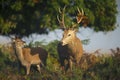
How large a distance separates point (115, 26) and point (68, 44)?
0.53 meters

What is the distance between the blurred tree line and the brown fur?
0.15m

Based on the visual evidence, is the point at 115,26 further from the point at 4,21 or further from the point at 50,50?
the point at 4,21

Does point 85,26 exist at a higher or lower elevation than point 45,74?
higher

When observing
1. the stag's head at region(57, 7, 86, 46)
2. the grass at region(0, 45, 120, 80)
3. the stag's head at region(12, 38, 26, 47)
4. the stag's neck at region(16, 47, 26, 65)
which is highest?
the stag's head at region(57, 7, 86, 46)

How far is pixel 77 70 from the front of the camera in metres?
3.97

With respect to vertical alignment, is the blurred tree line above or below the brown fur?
above

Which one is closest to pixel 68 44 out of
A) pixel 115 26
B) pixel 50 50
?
pixel 50 50

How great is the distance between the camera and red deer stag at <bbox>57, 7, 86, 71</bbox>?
12.8 feet

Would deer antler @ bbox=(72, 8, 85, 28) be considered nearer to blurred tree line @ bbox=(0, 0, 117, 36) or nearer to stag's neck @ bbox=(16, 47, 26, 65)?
blurred tree line @ bbox=(0, 0, 117, 36)

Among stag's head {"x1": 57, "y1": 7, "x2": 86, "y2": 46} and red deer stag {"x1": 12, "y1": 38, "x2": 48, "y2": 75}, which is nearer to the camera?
stag's head {"x1": 57, "y1": 7, "x2": 86, "y2": 46}

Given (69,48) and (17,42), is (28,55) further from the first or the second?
(69,48)

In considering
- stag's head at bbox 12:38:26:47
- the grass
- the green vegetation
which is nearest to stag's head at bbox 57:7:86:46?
the green vegetation

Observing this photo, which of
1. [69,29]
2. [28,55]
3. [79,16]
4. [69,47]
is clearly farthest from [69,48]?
[28,55]

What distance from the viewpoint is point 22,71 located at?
4.03m
